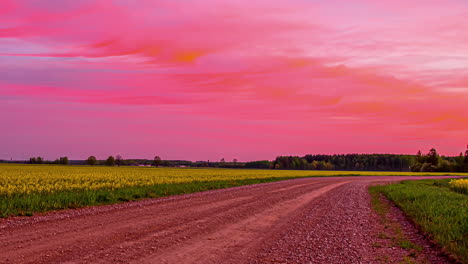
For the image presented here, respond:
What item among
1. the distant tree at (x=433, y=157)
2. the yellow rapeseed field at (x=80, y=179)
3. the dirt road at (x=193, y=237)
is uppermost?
the distant tree at (x=433, y=157)

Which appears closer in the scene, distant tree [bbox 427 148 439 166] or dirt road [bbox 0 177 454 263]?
dirt road [bbox 0 177 454 263]

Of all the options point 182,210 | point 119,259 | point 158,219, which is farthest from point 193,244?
point 182,210

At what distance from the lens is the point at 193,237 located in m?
11.6

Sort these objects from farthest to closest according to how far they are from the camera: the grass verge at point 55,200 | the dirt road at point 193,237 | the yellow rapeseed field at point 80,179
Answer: the yellow rapeseed field at point 80,179 → the grass verge at point 55,200 → the dirt road at point 193,237

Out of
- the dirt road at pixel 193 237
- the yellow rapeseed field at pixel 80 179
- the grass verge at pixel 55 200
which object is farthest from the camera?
the yellow rapeseed field at pixel 80 179

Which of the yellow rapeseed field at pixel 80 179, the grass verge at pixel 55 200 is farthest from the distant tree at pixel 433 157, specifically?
the grass verge at pixel 55 200

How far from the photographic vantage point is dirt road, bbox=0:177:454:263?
9.30 meters

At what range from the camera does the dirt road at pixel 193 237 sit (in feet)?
30.5

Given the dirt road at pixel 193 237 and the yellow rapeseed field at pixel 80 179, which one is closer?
the dirt road at pixel 193 237

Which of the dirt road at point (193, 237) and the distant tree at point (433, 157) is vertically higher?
the distant tree at point (433, 157)

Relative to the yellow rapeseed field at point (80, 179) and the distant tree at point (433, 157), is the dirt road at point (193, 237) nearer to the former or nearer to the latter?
the yellow rapeseed field at point (80, 179)

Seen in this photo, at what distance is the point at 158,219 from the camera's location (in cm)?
1502

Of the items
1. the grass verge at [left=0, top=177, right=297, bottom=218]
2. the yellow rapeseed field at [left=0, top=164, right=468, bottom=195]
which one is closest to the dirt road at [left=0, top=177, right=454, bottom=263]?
the grass verge at [left=0, top=177, right=297, bottom=218]

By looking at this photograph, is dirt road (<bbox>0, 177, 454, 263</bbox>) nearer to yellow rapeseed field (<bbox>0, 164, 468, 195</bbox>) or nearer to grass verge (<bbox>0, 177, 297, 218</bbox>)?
grass verge (<bbox>0, 177, 297, 218</bbox>)
